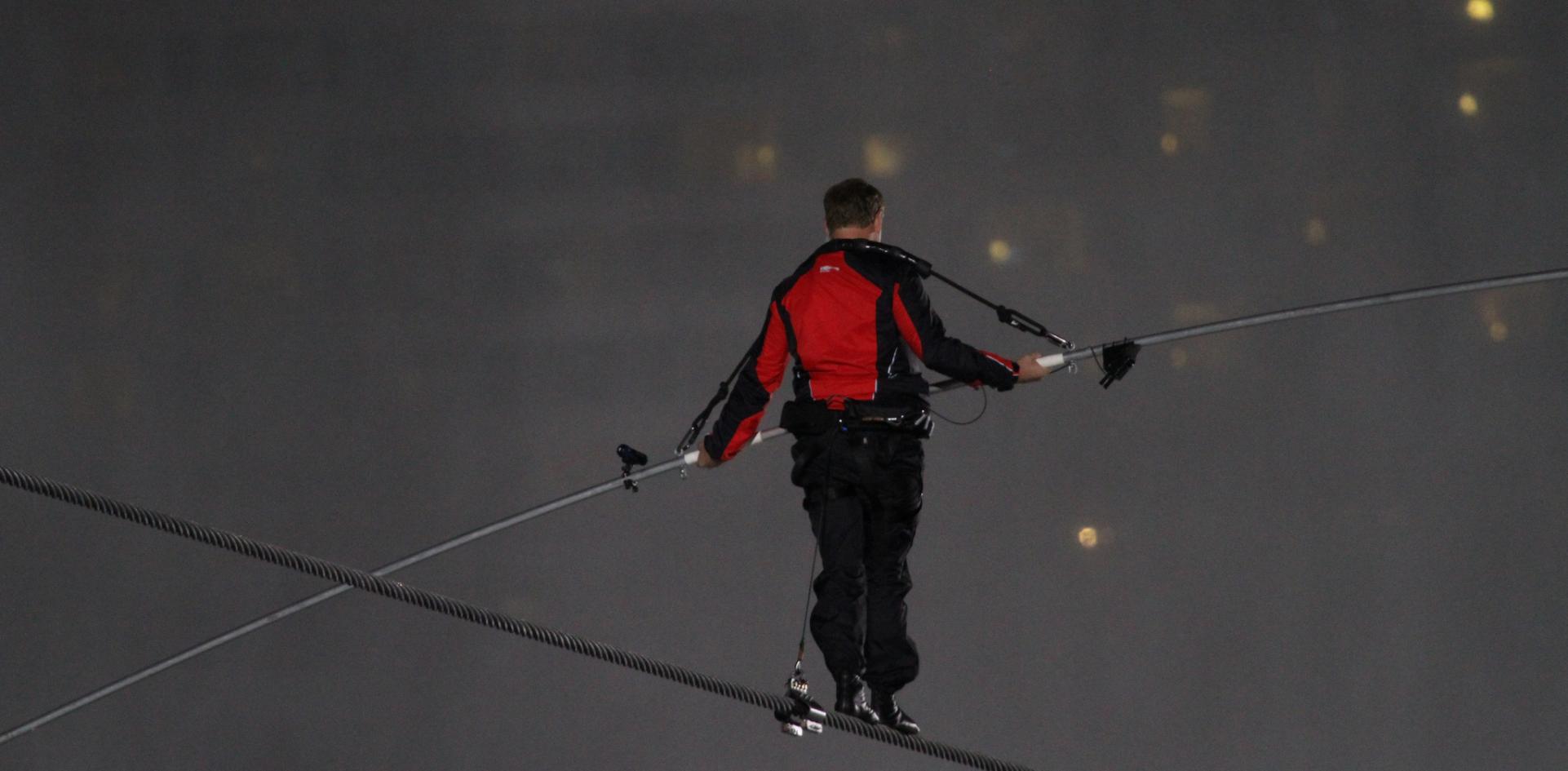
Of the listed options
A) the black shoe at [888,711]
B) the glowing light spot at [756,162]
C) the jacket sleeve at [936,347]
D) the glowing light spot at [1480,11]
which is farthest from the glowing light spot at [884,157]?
the black shoe at [888,711]

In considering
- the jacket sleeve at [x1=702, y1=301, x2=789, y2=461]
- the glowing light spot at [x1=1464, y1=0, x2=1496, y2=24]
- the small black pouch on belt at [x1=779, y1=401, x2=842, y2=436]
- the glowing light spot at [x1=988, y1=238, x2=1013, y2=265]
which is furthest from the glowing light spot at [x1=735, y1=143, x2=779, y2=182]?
the small black pouch on belt at [x1=779, y1=401, x2=842, y2=436]

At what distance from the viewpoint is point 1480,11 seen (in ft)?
21.2

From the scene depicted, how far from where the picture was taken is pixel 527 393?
6.34 m

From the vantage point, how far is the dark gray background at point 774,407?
20.5 feet

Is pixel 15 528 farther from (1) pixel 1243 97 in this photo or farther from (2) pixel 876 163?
(1) pixel 1243 97

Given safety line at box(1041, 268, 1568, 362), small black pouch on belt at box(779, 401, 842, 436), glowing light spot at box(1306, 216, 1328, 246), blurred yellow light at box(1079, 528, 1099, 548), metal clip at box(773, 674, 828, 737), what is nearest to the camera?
metal clip at box(773, 674, 828, 737)

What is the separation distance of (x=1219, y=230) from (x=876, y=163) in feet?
3.66

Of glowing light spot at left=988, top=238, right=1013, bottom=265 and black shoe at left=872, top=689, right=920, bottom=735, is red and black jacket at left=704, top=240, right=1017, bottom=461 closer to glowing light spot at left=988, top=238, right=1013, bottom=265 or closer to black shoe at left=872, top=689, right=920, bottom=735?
black shoe at left=872, top=689, right=920, bottom=735

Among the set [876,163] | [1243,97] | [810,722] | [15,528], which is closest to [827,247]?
[810,722]

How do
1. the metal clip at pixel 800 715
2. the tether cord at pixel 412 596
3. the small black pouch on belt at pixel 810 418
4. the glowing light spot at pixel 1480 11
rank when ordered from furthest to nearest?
the glowing light spot at pixel 1480 11 → the small black pouch on belt at pixel 810 418 → the metal clip at pixel 800 715 → the tether cord at pixel 412 596

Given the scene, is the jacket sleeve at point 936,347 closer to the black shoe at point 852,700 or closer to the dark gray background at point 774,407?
the black shoe at point 852,700

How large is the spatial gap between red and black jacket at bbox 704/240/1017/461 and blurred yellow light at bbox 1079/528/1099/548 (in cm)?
247

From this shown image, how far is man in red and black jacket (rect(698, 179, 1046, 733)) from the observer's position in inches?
150

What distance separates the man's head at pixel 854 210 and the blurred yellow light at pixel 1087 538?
259 centimetres
